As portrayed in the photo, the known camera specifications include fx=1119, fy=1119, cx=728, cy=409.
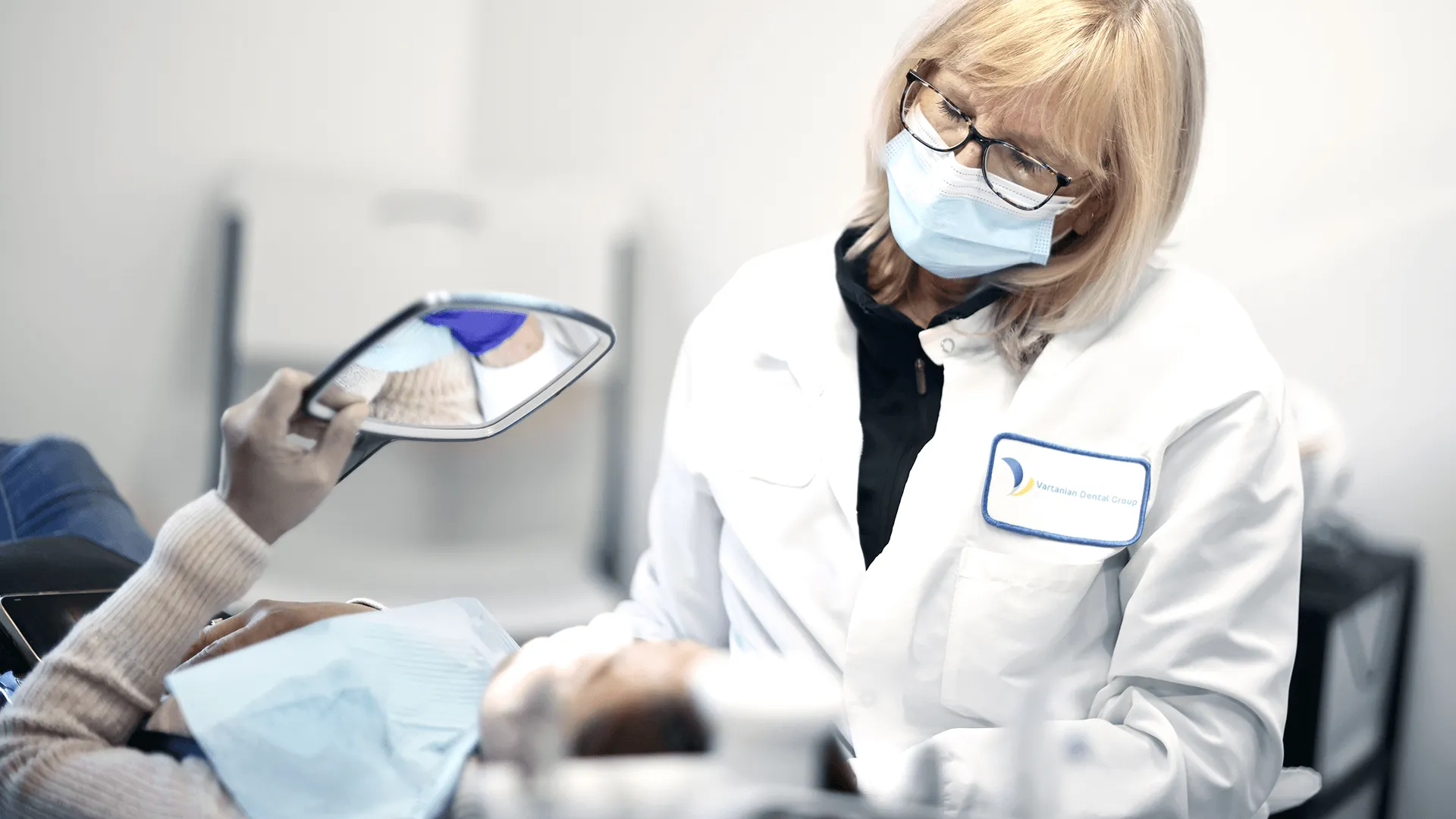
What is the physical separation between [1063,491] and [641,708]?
525 mm

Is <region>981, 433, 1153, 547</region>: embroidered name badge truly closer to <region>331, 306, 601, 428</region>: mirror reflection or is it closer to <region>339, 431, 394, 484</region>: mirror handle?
<region>331, 306, 601, 428</region>: mirror reflection

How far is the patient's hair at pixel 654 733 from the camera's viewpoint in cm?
64

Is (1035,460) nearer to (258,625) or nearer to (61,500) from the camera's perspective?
(258,625)

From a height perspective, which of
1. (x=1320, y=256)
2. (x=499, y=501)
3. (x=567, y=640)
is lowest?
(x=499, y=501)

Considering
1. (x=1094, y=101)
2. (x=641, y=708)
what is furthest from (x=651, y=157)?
(x=641, y=708)

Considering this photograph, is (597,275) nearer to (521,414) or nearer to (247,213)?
(247,213)

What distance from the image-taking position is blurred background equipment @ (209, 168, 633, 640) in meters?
2.40

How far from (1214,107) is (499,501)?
6.19 feet

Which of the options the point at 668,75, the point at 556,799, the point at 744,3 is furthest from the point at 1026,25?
the point at 668,75

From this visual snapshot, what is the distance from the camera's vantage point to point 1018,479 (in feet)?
3.50

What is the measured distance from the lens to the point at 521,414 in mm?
963

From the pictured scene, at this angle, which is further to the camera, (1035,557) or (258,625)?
(1035,557)

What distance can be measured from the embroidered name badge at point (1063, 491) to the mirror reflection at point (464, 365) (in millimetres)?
416

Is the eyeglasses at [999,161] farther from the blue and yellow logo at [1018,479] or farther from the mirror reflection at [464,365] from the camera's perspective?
the mirror reflection at [464,365]
